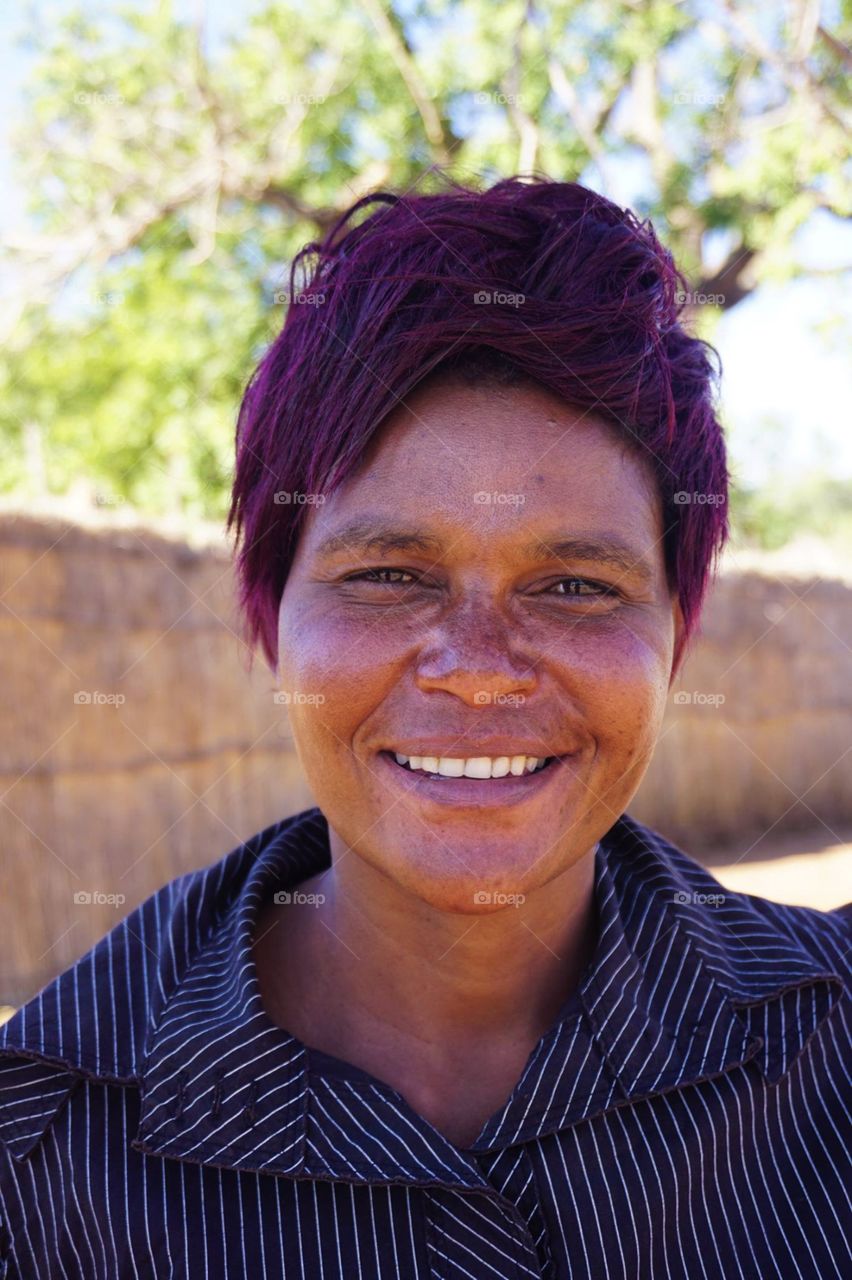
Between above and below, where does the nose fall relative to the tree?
below

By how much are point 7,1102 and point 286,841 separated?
22.6 inches

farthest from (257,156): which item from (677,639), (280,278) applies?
(677,639)

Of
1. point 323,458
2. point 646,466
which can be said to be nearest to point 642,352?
point 646,466

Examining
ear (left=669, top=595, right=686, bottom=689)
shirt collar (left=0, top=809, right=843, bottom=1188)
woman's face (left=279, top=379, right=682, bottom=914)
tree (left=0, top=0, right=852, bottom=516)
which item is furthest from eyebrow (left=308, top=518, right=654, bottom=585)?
tree (left=0, top=0, right=852, bottom=516)

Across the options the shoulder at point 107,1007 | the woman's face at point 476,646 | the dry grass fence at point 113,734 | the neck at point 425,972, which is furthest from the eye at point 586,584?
the dry grass fence at point 113,734

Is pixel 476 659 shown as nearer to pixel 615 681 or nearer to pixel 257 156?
pixel 615 681

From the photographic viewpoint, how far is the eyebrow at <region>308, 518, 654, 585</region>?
141 cm

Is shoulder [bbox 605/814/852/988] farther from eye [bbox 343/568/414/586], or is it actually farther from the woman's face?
eye [bbox 343/568/414/586]

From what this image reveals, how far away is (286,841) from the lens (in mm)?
1815

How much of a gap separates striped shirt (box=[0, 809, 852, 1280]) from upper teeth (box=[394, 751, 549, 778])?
322 millimetres

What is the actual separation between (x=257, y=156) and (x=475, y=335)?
29.3 ft

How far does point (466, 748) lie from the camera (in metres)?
1.39

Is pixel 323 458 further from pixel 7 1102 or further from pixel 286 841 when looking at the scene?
pixel 7 1102

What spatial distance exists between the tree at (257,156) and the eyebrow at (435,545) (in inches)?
301
